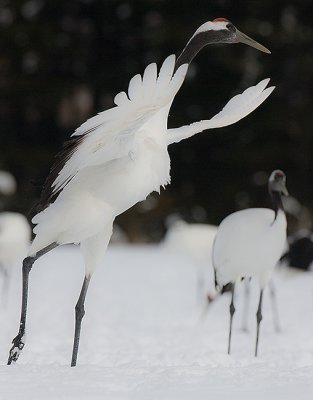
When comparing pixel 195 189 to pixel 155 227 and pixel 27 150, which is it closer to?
pixel 155 227

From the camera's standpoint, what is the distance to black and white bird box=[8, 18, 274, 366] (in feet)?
14.1

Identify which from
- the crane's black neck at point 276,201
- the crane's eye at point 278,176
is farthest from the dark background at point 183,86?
the crane's black neck at point 276,201

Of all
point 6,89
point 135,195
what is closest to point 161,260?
point 6,89

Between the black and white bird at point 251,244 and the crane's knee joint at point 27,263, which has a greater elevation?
the black and white bird at point 251,244

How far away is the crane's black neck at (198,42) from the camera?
5.07 meters

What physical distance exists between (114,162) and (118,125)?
38 centimetres

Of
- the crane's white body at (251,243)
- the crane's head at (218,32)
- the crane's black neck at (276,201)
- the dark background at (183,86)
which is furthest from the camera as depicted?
the dark background at (183,86)

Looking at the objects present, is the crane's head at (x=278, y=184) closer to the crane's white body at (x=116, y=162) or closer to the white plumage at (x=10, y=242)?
the crane's white body at (x=116, y=162)

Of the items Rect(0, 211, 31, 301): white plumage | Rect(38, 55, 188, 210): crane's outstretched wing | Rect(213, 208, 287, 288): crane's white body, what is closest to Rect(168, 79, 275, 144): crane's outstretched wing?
Rect(38, 55, 188, 210): crane's outstretched wing

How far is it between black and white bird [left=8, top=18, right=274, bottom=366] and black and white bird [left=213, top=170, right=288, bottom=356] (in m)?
1.95

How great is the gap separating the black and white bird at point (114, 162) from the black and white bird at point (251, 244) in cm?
195

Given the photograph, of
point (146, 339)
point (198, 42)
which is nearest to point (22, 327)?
point (198, 42)

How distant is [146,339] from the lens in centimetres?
750

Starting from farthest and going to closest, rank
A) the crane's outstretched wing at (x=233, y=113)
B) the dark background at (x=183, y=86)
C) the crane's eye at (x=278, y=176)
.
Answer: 1. the dark background at (x=183, y=86)
2. the crane's eye at (x=278, y=176)
3. the crane's outstretched wing at (x=233, y=113)
